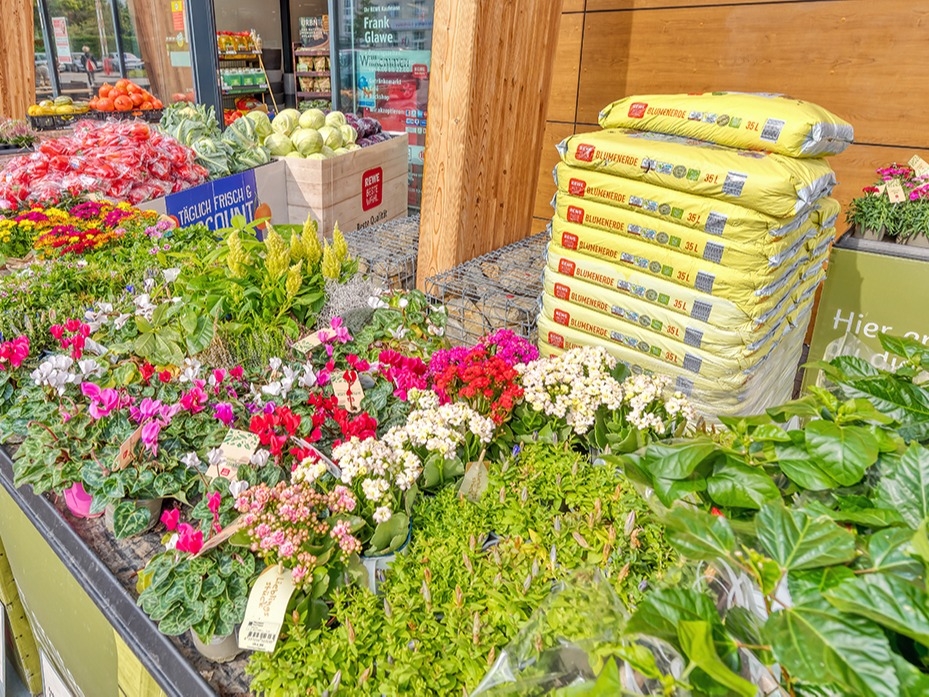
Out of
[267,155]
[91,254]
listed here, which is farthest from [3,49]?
[91,254]

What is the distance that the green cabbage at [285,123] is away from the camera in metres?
3.82

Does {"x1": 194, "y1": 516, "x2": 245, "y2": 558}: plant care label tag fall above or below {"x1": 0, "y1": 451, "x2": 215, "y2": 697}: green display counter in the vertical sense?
above

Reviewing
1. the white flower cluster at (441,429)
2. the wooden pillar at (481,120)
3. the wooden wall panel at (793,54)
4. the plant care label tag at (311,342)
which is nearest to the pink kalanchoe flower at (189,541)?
the white flower cluster at (441,429)

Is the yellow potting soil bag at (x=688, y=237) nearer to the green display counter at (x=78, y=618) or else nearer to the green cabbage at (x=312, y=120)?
the green display counter at (x=78, y=618)

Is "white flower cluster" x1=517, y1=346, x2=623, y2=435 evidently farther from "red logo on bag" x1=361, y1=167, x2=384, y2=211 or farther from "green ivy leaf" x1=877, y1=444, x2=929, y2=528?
"red logo on bag" x1=361, y1=167, x2=384, y2=211

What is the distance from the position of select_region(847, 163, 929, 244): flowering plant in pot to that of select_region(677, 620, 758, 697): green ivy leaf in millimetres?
2546

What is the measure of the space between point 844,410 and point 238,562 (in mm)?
1000

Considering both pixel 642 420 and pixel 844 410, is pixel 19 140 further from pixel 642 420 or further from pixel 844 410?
pixel 844 410

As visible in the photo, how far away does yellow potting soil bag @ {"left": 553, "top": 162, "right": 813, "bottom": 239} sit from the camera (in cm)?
147

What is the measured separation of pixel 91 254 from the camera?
2191 millimetres

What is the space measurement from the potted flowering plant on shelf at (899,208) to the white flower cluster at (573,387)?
1.77 metres

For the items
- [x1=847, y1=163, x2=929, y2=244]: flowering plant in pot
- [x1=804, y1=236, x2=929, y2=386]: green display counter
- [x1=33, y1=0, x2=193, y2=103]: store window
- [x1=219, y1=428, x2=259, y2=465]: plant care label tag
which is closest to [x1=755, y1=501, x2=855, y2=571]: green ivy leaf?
[x1=219, y1=428, x2=259, y2=465]: plant care label tag

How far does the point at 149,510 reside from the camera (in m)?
1.28

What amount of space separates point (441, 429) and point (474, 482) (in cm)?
16
